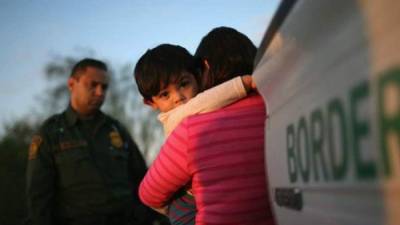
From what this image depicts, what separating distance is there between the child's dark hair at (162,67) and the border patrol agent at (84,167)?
71.5 inches

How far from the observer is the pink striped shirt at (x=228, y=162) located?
1694 mm

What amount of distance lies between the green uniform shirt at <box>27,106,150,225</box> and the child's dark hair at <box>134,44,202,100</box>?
182cm

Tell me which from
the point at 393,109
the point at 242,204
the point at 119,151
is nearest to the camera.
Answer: the point at 393,109

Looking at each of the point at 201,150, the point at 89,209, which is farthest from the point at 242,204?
the point at 89,209

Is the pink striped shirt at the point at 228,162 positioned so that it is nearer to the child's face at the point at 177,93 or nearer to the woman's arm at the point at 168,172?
the woman's arm at the point at 168,172

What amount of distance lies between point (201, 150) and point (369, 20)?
1.03 metres

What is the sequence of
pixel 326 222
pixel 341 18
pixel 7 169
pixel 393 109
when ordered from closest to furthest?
1. pixel 393 109
2. pixel 341 18
3. pixel 326 222
4. pixel 7 169

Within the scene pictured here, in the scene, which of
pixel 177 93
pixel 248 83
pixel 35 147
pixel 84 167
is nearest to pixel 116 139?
pixel 84 167

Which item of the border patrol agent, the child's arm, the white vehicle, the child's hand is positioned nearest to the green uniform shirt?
the border patrol agent

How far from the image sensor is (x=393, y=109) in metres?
0.68

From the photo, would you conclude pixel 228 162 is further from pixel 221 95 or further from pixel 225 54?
pixel 225 54

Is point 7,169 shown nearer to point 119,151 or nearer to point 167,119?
point 119,151

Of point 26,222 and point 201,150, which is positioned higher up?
point 201,150

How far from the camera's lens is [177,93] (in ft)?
7.64
